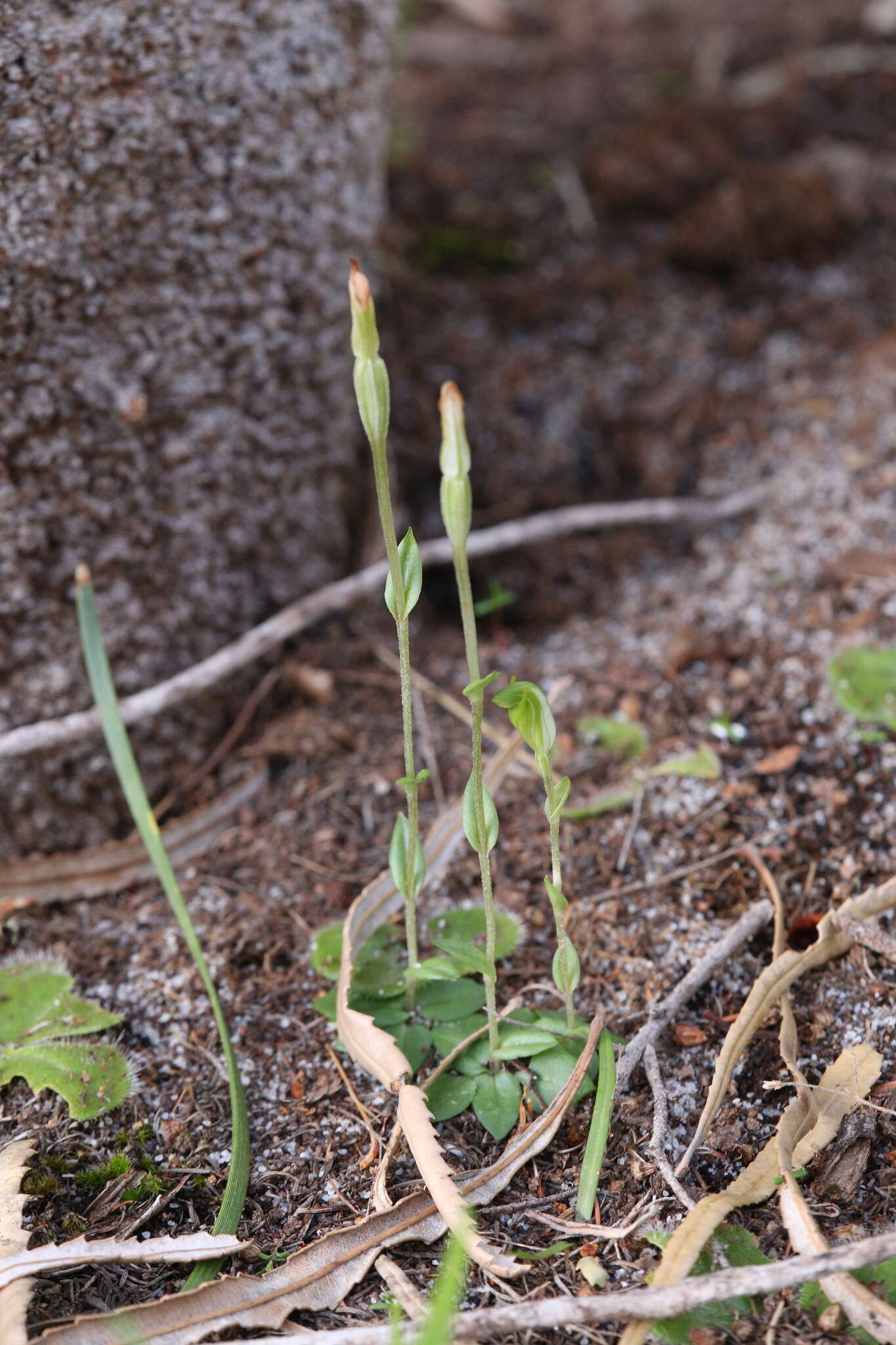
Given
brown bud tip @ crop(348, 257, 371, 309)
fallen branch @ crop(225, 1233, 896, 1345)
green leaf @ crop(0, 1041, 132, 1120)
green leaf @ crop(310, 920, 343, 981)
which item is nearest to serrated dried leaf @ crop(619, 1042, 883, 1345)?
fallen branch @ crop(225, 1233, 896, 1345)

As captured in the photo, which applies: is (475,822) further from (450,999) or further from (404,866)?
(450,999)

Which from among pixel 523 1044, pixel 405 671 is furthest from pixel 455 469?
pixel 523 1044

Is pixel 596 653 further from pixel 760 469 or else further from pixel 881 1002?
pixel 881 1002

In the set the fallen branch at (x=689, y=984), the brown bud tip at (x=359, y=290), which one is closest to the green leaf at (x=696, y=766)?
the fallen branch at (x=689, y=984)

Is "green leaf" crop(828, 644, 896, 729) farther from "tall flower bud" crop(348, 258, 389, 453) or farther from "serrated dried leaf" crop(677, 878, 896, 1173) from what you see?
"tall flower bud" crop(348, 258, 389, 453)

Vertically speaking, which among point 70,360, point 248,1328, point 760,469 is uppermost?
point 70,360

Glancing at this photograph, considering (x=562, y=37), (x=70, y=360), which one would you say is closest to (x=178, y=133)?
(x=70, y=360)

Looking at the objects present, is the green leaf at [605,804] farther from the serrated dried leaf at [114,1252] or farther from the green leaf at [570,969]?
the serrated dried leaf at [114,1252]
